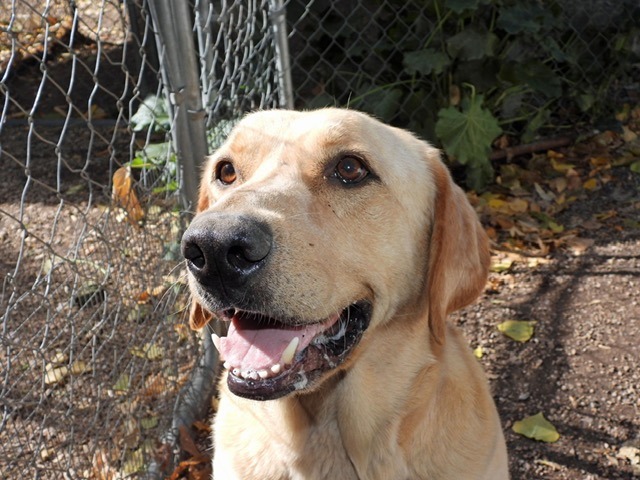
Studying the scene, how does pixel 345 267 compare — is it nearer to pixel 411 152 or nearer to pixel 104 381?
pixel 411 152

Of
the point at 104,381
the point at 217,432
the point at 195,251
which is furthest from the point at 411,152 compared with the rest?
the point at 104,381

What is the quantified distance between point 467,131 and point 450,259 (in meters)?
2.72

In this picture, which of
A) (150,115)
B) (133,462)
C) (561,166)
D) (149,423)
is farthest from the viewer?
(561,166)

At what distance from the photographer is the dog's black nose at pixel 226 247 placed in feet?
5.75

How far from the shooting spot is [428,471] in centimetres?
241

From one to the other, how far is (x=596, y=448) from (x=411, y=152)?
169 cm

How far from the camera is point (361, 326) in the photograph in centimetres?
226

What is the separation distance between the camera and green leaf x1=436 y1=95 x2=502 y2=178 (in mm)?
4906

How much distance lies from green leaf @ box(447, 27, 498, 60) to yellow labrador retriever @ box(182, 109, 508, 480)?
101 inches

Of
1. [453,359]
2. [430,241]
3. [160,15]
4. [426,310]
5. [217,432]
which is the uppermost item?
[160,15]

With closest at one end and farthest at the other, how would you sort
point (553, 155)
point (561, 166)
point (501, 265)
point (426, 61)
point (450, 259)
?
point (450, 259), point (501, 265), point (426, 61), point (561, 166), point (553, 155)

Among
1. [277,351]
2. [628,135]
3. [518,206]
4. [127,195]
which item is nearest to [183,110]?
[127,195]

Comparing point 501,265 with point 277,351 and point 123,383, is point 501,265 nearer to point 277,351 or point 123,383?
point 123,383

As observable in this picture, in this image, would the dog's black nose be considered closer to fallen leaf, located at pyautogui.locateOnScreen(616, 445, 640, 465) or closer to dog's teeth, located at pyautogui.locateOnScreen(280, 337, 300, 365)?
dog's teeth, located at pyautogui.locateOnScreen(280, 337, 300, 365)
